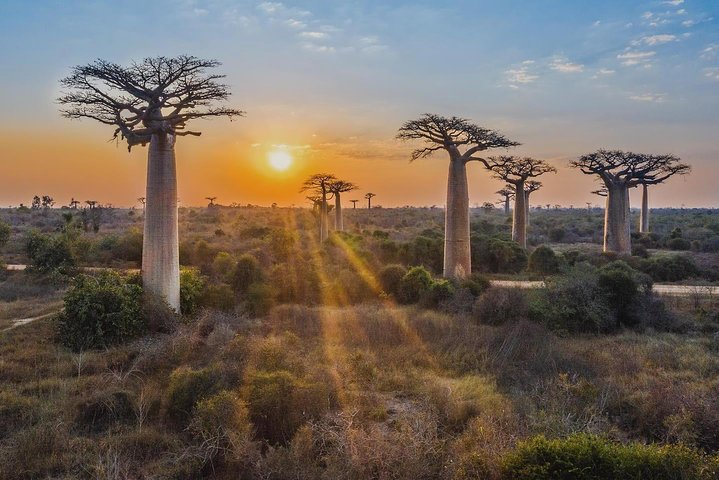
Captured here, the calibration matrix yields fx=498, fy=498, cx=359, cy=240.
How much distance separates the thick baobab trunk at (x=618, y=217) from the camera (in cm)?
2094

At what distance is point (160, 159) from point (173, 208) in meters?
0.99

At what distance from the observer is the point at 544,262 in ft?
58.9

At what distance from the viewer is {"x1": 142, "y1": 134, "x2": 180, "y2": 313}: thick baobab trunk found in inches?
383

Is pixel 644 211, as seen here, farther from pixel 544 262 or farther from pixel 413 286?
pixel 413 286

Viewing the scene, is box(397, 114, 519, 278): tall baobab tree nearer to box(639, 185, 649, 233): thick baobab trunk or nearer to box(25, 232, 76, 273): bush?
box(25, 232, 76, 273): bush

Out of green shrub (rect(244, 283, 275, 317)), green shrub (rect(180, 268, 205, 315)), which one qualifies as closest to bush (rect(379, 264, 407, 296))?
green shrub (rect(244, 283, 275, 317))

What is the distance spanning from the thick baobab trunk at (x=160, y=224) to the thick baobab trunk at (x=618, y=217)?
59.7ft

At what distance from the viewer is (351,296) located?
518 inches

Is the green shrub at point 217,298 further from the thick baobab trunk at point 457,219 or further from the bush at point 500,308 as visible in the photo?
the thick baobab trunk at point 457,219

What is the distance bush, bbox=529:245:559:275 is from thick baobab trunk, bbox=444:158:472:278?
4.73 metres

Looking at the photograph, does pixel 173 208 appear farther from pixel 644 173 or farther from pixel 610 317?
pixel 644 173

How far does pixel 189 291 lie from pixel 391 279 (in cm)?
530

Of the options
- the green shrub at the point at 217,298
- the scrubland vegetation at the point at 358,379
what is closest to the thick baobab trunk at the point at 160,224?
the scrubland vegetation at the point at 358,379

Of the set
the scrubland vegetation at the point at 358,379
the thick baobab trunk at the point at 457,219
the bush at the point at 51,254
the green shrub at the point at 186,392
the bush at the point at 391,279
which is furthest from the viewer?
the bush at the point at 51,254
